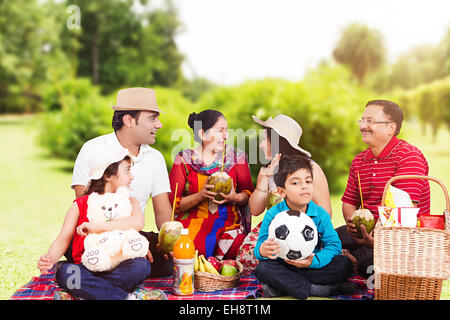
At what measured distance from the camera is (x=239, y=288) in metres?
4.03

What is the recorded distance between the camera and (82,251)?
3680 millimetres

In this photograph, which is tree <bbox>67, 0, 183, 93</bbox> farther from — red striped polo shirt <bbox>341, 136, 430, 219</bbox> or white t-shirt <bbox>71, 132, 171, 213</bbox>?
red striped polo shirt <bbox>341, 136, 430, 219</bbox>

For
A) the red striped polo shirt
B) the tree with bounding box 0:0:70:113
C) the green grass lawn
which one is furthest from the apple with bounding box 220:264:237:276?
the tree with bounding box 0:0:70:113

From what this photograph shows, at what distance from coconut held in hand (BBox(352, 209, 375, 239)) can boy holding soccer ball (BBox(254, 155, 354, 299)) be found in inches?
15.9

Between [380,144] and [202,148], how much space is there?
1.72 meters

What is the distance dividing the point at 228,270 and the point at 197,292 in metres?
0.36

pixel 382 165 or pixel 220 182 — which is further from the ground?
pixel 382 165

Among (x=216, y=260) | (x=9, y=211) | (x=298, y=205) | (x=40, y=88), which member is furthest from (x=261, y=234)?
(x=40, y=88)

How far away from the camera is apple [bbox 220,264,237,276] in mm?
4078

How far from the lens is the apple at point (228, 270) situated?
4078 millimetres

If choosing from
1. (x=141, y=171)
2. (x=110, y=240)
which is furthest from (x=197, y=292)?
(x=141, y=171)

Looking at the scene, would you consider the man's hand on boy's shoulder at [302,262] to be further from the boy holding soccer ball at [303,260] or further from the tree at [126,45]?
the tree at [126,45]

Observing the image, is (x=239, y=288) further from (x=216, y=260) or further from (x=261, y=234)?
(x=261, y=234)

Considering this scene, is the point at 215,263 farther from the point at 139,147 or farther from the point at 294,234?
the point at 139,147
